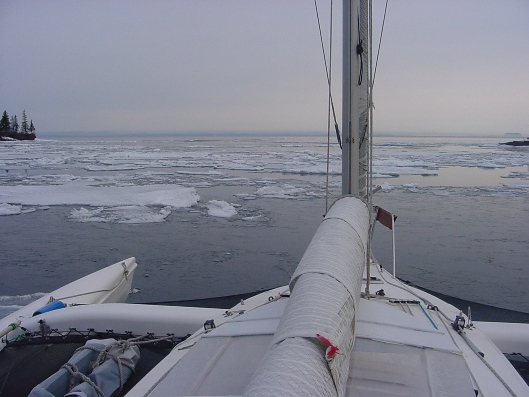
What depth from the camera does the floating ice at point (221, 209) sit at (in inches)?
292

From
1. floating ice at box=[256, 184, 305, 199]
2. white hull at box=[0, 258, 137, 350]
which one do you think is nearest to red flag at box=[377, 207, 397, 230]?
white hull at box=[0, 258, 137, 350]

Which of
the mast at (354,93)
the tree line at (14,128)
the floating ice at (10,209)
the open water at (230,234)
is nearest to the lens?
the mast at (354,93)

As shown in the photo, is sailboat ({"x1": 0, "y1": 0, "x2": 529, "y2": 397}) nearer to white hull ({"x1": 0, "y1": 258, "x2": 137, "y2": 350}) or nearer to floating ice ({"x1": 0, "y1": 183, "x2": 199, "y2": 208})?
white hull ({"x1": 0, "y1": 258, "x2": 137, "y2": 350})

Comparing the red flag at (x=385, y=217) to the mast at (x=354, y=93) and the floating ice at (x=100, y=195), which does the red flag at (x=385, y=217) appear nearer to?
the mast at (x=354, y=93)

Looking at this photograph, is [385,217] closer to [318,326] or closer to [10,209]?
[318,326]

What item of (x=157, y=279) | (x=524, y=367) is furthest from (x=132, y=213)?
(x=524, y=367)

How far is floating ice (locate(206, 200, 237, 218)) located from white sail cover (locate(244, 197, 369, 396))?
5.70 metres

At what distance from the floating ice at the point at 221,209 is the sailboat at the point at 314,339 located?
3.87 metres

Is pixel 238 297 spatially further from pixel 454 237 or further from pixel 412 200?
pixel 412 200

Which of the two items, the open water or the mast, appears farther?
the open water

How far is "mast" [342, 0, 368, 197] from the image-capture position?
2.78 metres

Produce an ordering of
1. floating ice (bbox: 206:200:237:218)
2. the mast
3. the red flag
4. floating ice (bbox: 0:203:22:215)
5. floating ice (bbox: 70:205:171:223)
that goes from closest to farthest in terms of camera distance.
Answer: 1. the mast
2. the red flag
3. floating ice (bbox: 70:205:171:223)
4. floating ice (bbox: 206:200:237:218)
5. floating ice (bbox: 0:203:22:215)

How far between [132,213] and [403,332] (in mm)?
6768

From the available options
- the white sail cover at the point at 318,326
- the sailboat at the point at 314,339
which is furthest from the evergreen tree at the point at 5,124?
the white sail cover at the point at 318,326
